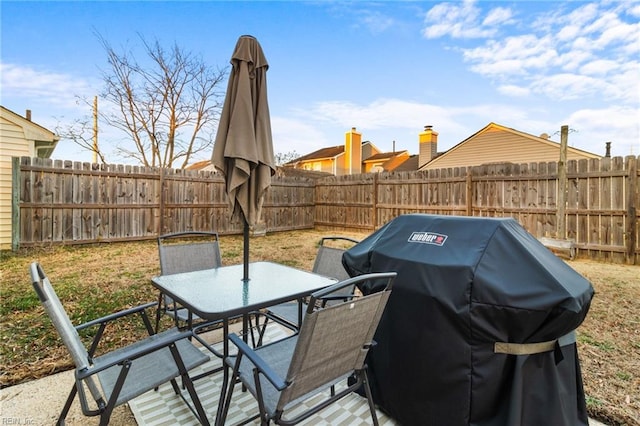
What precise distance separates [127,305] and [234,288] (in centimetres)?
236

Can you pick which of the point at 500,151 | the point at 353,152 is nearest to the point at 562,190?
the point at 500,151

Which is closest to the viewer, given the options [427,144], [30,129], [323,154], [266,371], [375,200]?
[266,371]

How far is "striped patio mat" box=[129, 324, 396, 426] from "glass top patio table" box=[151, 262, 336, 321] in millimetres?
689

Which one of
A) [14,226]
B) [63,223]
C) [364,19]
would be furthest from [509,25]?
[14,226]

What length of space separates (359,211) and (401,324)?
8777 mm

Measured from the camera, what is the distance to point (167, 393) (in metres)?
2.07

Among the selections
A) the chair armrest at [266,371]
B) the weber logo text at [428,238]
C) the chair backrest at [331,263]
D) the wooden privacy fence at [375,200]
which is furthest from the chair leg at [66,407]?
the wooden privacy fence at [375,200]

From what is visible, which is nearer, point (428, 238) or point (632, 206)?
point (428, 238)

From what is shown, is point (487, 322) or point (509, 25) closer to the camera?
point (487, 322)

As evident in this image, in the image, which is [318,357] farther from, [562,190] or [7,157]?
[7,157]

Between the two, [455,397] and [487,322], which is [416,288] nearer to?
[487,322]

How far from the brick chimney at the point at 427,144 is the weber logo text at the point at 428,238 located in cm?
1511

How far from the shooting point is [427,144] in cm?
1589

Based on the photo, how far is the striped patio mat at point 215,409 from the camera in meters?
1.81
